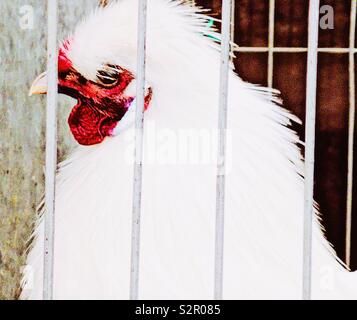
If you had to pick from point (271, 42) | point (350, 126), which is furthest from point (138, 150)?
point (350, 126)

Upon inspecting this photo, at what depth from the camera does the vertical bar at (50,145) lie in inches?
63.4

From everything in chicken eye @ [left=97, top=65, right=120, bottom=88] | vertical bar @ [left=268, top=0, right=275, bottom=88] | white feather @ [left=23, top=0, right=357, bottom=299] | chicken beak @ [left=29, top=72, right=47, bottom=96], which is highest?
vertical bar @ [left=268, top=0, right=275, bottom=88]

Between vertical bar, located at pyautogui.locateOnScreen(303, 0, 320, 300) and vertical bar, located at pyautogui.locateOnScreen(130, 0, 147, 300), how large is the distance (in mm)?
414

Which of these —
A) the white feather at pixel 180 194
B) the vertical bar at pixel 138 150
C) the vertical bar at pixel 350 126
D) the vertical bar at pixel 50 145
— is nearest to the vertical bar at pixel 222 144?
the white feather at pixel 180 194

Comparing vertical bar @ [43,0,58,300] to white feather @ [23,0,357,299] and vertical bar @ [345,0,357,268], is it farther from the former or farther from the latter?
vertical bar @ [345,0,357,268]

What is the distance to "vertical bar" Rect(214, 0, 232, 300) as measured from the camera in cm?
159

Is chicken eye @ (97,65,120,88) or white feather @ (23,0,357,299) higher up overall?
chicken eye @ (97,65,120,88)

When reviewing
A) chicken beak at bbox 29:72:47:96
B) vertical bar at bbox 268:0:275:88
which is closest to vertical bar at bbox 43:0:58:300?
chicken beak at bbox 29:72:47:96

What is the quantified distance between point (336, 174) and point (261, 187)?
0.19m

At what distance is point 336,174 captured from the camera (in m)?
1.62

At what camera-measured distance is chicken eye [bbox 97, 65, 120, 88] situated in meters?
1.65

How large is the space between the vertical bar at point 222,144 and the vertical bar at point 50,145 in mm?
419

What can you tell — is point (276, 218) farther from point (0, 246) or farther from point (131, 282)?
point (0, 246)
